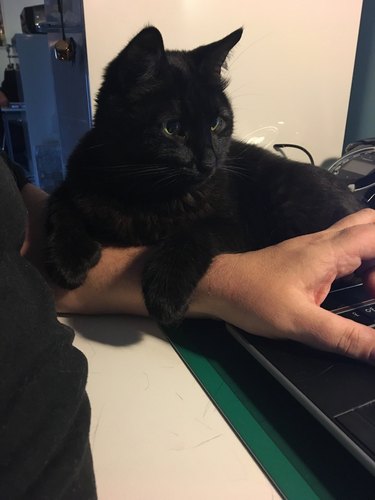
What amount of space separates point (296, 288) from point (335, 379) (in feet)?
0.41

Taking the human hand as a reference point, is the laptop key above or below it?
below

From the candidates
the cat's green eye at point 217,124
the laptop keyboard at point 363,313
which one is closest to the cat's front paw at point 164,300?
the laptop keyboard at point 363,313

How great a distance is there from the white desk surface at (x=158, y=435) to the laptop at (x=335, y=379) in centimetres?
8

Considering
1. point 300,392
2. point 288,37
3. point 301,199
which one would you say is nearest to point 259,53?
point 288,37

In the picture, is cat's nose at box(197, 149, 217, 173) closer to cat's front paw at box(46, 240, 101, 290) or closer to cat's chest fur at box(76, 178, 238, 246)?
cat's chest fur at box(76, 178, 238, 246)

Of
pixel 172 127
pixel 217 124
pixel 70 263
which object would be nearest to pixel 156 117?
pixel 172 127

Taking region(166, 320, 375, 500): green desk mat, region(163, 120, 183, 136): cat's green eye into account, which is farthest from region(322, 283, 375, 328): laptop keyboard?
region(163, 120, 183, 136): cat's green eye

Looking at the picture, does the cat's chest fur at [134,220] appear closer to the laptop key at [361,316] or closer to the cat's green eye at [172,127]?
the cat's green eye at [172,127]

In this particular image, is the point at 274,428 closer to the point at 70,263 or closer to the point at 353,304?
the point at 353,304

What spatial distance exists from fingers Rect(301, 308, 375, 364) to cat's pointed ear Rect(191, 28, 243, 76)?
1.70 ft

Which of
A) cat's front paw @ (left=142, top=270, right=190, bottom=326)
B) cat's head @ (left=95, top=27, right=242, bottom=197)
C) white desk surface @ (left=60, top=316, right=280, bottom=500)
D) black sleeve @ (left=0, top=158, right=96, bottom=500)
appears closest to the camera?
black sleeve @ (left=0, top=158, right=96, bottom=500)

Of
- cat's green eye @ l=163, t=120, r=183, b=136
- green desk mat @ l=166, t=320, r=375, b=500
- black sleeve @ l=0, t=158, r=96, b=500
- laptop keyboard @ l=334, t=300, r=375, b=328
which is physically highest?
cat's green eye @ l=163, t=120, r=183, b=136

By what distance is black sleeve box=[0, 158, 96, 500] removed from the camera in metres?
0.26

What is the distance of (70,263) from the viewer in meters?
0.66
